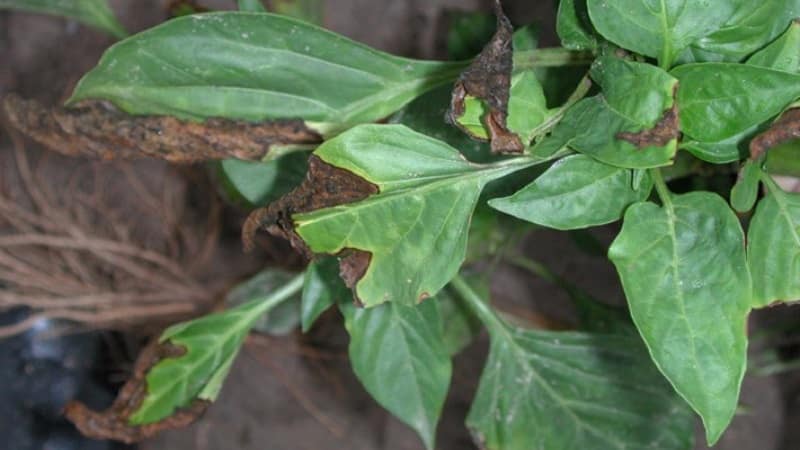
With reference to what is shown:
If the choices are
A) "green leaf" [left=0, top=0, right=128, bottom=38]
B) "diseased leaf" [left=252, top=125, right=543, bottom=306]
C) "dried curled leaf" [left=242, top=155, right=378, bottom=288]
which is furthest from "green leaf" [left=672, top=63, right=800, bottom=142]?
"green leaf" [left=0, top=0, right=128, bottom=38]

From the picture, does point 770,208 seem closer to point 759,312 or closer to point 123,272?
point 759,312

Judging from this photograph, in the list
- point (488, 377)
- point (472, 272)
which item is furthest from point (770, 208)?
point (472, 272)

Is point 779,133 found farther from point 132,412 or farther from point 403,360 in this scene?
point 132,412

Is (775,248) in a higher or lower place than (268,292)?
higher

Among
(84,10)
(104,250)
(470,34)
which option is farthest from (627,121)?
(104,250)

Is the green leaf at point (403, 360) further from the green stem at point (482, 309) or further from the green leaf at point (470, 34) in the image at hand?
the green leaf at point (470, 34)

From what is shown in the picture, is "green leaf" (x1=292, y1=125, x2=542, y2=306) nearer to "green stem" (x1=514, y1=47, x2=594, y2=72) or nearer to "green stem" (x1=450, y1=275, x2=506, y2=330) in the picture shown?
"green stem" (x1=514, y1=47, x2=594, y2=72)
